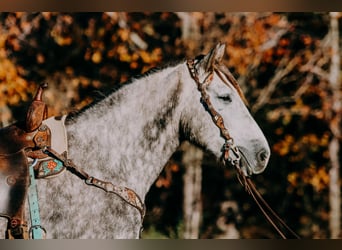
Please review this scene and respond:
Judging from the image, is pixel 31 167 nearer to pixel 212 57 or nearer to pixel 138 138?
pixel 138 138

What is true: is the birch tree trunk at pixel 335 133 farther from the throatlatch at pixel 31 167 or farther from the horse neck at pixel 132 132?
the throatlatch at pixel 31 167

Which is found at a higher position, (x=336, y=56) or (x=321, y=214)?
(x=336, y=56)

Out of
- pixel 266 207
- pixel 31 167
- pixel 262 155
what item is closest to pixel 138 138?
pixel 31 167

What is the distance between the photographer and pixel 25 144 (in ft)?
9.74

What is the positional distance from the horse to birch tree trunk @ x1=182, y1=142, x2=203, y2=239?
1361 mm

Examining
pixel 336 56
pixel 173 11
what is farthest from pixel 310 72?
pixel 173 11

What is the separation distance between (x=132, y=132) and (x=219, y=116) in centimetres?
50

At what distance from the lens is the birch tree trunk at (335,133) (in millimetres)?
4211

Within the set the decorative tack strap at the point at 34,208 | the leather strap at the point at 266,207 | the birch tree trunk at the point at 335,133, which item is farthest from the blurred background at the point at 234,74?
the decorative tack strap at the point at 34,208

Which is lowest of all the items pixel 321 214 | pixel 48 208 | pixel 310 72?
pixel 321 214

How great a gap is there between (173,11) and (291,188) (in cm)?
166

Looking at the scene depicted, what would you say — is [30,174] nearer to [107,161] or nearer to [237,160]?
[107,161]

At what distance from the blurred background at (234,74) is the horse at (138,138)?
3.55 ft

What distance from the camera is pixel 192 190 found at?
183 inches
